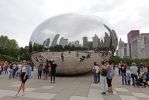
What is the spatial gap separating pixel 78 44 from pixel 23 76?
27.7 feet

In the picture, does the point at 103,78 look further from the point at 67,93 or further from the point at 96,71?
the point at 96,71

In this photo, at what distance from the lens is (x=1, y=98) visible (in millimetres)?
9719

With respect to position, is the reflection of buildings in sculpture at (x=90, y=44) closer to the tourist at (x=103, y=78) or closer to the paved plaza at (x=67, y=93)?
the paved plaza at (x=67, y=93)

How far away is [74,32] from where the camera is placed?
18.8m

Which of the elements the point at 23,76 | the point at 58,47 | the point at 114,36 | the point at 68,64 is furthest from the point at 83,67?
the point at 23,76

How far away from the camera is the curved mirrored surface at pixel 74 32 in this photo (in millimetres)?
18703

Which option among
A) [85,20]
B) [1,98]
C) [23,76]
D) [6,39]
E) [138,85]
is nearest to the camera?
[1,98]

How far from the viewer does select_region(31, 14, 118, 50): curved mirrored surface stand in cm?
1870

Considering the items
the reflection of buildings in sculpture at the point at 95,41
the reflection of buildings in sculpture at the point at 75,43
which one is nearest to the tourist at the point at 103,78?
the reflection of buildings in sculpture at the point at 75,43

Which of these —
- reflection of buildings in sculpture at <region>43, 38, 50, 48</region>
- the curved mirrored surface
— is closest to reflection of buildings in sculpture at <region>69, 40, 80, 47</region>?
the curved mirrored surface

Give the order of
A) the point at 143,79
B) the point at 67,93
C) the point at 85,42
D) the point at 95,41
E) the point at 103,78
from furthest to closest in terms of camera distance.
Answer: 1. the point at 95,41
2. the point at 85,42
3. the point at 143,79
4. the point at 103,78
5. the point at 67,93

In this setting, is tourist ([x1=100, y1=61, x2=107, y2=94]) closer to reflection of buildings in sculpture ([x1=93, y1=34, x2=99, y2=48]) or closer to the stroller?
the stroller

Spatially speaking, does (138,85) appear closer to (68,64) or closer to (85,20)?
(68,64)

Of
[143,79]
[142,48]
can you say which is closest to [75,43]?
[143,79]
